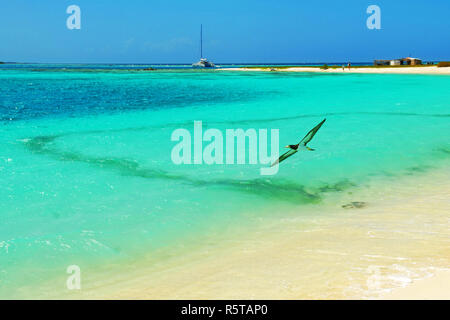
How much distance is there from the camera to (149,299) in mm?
4254

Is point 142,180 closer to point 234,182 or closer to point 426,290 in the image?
point 234,182

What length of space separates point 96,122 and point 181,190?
1080cm

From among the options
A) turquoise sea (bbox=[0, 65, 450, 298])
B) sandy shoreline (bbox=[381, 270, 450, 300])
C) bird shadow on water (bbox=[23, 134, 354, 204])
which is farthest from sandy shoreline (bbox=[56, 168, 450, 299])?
bird shadow on water (bbox=[23, 134, 354, 204])

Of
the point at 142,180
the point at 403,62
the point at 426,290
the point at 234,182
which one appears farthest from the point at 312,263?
the point at 403,62

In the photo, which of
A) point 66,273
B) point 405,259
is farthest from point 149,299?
point 405,259

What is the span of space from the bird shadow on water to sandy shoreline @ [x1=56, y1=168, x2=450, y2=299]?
1.08m

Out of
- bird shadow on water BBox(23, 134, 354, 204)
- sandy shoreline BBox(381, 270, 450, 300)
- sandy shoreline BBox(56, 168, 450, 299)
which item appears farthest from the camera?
bird shadow on water BBox(23, 134, 354, 204)

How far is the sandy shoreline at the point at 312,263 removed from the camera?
4.21m

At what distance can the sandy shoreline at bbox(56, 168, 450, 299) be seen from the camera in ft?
13.8

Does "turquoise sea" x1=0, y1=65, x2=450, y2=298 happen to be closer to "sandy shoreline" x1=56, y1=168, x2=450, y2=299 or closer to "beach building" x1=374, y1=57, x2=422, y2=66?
"sandy shoreline" x1=56, y1=168, x2=450, y2=299

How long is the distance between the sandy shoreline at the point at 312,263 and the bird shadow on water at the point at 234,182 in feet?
3.55

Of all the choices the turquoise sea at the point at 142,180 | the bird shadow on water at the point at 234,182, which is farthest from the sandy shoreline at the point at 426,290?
the bird shadow on water at the point at 234,182

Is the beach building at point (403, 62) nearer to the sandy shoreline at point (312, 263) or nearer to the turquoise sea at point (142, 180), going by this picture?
the turquoise sea at point (142, 180)
